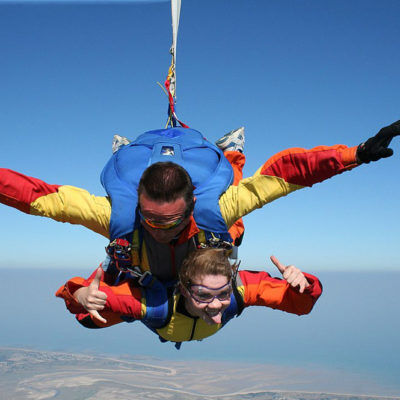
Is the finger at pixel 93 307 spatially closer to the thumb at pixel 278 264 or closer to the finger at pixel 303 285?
the thumb at pixel 278 264

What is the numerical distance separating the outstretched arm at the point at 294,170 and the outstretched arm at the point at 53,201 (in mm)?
808

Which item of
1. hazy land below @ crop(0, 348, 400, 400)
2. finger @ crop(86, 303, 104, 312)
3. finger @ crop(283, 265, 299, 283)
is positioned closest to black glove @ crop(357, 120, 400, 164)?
finger @ crop(283, 265, 299, 283)

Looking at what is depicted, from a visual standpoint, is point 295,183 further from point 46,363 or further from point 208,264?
point 46,363

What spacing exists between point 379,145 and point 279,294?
1159 millimetres

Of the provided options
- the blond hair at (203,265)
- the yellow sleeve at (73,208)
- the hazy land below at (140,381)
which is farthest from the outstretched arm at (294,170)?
the hazy land below at (140,381)

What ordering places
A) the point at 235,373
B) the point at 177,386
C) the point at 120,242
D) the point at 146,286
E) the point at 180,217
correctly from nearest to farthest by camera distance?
the point at 180,217 → the point at 120,242 → the point at 146,286 → the point at 177,386 → the point at 235,373

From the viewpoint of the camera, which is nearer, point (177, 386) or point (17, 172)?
point (17, 172)

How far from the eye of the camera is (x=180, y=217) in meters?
2.58

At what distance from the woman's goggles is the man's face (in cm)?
43

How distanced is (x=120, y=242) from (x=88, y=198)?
0.38m

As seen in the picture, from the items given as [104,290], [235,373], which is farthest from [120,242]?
[235,373]

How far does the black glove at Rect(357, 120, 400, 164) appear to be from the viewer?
97.7 inches

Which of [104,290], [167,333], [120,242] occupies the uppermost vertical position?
[120,242]

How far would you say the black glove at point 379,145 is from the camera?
2.48 metres
